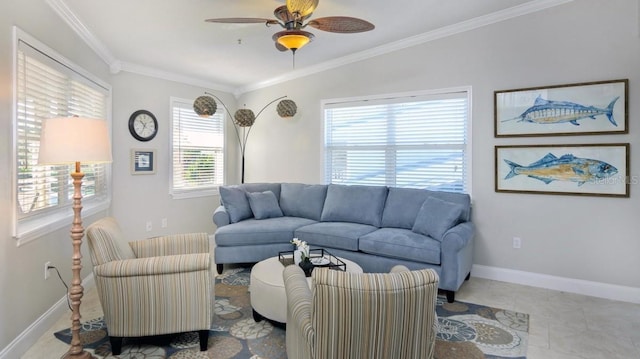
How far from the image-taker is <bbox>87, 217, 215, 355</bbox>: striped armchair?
225 centimetres

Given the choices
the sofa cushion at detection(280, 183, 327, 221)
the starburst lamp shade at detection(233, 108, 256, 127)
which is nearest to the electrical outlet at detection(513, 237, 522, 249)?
the sofa cushion at detection(280, 183, 327, 221)

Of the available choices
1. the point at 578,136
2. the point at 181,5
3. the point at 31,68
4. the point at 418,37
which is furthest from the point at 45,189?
the point at 578,136

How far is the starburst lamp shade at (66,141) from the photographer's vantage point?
218 cm

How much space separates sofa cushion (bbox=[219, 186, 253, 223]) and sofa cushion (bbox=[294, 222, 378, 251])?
0.77 m

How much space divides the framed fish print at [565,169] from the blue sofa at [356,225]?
57 cm

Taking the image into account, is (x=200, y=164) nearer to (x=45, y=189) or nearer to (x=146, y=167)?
(x=146, y=167)

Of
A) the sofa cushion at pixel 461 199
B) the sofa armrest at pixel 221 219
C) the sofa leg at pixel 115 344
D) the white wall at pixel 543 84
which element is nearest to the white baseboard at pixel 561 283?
the white wall at pixel 543 84

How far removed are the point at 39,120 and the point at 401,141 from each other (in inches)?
145

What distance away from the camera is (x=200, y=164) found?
5.67m

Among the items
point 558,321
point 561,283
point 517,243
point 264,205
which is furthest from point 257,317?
point 561,283

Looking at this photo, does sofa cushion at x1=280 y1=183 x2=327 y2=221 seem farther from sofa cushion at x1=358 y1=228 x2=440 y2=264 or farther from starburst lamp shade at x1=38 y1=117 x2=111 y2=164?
starburst lamp shade at x1=38 y1=117 x2=111 y2=164

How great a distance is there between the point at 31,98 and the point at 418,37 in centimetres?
381

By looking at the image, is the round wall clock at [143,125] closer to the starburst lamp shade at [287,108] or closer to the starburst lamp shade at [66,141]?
the starburst lamp shade at [287,108]

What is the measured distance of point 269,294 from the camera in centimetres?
259
